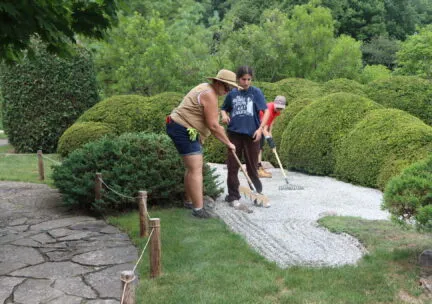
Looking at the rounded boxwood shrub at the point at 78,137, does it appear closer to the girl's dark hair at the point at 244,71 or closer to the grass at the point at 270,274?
the girl's dark hair at the point at 244,71

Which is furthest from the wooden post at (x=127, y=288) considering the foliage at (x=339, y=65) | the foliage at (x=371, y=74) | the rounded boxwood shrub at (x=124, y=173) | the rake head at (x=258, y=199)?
the foliage at (x=371, y=74)

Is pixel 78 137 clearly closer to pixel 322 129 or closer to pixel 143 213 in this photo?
pixel 322 129

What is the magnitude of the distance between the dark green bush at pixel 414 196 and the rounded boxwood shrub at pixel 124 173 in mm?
3384

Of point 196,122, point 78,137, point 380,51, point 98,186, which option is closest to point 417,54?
point 380,51

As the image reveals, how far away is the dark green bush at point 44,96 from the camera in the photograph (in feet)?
47.0

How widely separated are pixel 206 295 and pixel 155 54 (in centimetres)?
1372

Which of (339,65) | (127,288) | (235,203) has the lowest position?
(235,203)

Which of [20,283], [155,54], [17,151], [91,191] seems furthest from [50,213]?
[155,54]

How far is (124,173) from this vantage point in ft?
23.3

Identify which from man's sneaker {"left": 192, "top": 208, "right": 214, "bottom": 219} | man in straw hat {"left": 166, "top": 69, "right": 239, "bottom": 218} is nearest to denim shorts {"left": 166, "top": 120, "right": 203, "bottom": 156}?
man in straw hat {"left": 166, "top": 69, "right": 239, "bottom": 218}

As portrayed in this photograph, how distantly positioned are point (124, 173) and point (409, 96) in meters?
7.43

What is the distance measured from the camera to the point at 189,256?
498 centimetres

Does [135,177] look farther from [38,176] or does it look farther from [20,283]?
[38,176]

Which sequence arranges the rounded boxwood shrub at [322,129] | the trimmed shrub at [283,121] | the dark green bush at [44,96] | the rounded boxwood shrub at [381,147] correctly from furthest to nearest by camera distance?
the dark green bush at [44,96], the trimmed shrub at [283,121], the rounded boxwood shrub at [322,129], the rounded boxwood shrub at [381,147]
